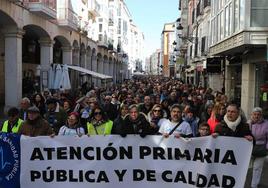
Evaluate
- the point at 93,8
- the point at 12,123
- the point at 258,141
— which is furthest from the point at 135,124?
the point at 93,8

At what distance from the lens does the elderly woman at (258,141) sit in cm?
804

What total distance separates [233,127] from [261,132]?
55.9 inches

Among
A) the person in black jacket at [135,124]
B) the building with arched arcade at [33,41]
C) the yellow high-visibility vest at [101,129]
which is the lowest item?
the yellow high-visibility vest at [101,129]

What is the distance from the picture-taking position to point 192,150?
21.1 feet

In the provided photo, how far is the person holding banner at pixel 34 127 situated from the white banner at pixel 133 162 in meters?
0.36

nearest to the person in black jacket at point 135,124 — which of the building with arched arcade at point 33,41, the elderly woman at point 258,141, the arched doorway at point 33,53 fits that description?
the elderly woman at point 258,141

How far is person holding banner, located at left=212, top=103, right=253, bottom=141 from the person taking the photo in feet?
22.2

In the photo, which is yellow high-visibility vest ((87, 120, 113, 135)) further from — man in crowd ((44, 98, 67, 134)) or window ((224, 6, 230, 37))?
window ((224, 6, 230, 37))

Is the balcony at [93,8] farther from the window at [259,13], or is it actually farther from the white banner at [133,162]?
the white banner at [133,162]

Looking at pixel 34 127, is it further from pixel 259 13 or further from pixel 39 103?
pixel 259 13

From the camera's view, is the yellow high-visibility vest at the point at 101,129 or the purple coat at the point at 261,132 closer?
the yellow high-visibility vest at the point at 101,129

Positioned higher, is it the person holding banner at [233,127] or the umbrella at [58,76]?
the umbrella at [58,76]

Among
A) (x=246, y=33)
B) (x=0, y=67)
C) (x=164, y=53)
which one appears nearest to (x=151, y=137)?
(x=246, y=33)

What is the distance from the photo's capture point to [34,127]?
711cm
